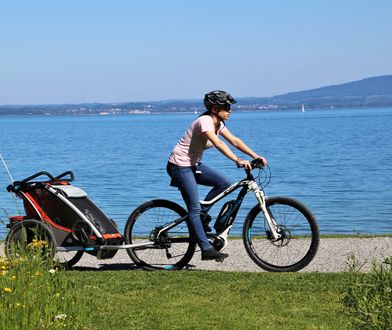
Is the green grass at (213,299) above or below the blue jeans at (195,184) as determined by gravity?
below

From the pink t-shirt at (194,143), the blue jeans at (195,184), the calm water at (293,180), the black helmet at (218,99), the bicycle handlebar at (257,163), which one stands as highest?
the black helmet at (218,99)

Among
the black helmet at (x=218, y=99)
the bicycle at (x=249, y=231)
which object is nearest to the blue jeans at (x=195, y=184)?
the bicycle at (x=249, y=231)

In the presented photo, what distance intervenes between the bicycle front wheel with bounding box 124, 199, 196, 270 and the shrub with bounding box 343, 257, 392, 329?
271 cm

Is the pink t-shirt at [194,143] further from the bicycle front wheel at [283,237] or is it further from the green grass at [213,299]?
the green grass at [213,299]

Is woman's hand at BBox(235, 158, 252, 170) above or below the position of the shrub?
above

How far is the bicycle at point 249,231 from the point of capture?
382 inches

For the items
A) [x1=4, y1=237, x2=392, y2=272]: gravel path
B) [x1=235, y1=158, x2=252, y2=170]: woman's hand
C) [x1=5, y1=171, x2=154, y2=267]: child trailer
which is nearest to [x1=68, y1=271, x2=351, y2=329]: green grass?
[x1=5, y1=171, x2=154, y2=267]: child trailer

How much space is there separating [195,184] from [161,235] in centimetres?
76

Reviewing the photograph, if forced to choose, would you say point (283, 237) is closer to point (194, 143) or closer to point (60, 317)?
point (194, 143)

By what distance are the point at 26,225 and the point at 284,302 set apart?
119 inches

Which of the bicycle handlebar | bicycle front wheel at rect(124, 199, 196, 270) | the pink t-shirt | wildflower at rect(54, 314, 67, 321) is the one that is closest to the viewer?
wildflower at rect(54, 314, 67, 321)

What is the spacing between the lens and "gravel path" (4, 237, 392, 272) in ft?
34.1

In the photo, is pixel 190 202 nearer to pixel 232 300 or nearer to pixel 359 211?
pixel 232 300

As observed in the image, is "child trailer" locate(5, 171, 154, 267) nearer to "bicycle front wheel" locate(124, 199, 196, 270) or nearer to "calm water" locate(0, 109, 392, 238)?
"bicycle front wheel" locate(124, 199, 196, 270)
